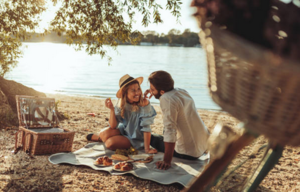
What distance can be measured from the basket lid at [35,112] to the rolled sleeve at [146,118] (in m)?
1.62

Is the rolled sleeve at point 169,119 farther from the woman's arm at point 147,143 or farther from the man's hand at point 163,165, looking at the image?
the woman's arm at point 147,143

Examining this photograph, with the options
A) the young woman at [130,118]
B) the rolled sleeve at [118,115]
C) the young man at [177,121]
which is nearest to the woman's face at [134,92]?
the young woman at [130,118]

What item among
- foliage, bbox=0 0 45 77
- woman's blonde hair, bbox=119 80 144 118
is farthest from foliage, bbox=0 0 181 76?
woman's blonde hair, bbox=119 80 144 118

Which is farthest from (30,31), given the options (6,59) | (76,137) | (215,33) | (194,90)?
(194,90)

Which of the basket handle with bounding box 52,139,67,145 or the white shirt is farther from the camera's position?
the basket handle with bounding box 52,139,67,145

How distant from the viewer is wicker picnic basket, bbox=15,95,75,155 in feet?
15.2

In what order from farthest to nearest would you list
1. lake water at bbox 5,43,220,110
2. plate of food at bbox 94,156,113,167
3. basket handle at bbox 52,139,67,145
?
lake water at bbox 5,43,220,110
basket handle at bbox 52,139,67,145
plate of food at bbox 94,156,113,167

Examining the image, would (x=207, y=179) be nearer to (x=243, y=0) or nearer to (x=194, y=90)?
(x=243, y=0)

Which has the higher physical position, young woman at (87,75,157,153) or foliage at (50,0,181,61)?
foliage at (50,0,181,61)

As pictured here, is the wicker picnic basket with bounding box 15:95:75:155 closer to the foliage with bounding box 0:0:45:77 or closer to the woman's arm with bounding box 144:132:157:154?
the woman's arm with bounding box 144:132:157:154

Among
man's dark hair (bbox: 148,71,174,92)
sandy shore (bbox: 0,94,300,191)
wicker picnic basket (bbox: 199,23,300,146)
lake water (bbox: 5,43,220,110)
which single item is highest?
wicker picnic basket (bbox: 199,23,300,146)

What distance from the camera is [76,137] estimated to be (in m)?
5.96

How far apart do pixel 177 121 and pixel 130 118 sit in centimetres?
127

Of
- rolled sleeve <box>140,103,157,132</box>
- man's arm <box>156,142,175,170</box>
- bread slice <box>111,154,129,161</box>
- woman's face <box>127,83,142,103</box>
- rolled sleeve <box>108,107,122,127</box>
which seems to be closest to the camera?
man's arm <box>156,142,175,170</box>
